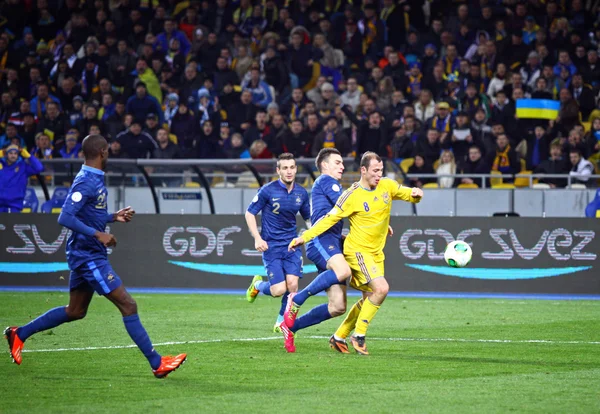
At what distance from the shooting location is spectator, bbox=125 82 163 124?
23.1 m

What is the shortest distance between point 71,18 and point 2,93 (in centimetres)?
293

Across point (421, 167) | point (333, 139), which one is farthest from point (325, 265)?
point (333, 139)

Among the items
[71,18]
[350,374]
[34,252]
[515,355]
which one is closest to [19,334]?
[350,374]

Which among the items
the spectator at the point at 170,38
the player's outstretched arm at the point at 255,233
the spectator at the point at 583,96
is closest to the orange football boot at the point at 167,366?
the player's outstretched arm at the point at 255,233

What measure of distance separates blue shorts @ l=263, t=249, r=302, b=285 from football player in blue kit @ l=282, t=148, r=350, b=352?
2.77 feet

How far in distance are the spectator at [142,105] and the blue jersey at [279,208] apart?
39.5 ft

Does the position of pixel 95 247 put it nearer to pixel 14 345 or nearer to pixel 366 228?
pixel 14 345

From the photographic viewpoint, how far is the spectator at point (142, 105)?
75.8 feet

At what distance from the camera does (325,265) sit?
35.3 feet

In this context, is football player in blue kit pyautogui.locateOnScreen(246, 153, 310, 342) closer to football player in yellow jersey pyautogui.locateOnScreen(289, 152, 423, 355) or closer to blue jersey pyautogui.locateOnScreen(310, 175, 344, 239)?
blue jersey pyautogui.locateOnScreen(310, 175, 344, 239)

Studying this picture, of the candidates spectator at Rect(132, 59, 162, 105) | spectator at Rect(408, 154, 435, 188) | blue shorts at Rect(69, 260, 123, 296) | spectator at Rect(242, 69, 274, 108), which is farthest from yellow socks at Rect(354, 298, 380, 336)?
spectator at Rect(132, 59, 162, 105)

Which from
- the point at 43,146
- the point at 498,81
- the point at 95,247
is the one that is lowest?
the point at 43,146

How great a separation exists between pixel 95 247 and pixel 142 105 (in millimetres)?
15227

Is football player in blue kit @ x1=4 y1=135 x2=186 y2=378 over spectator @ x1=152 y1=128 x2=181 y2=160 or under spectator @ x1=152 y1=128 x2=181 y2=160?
over
